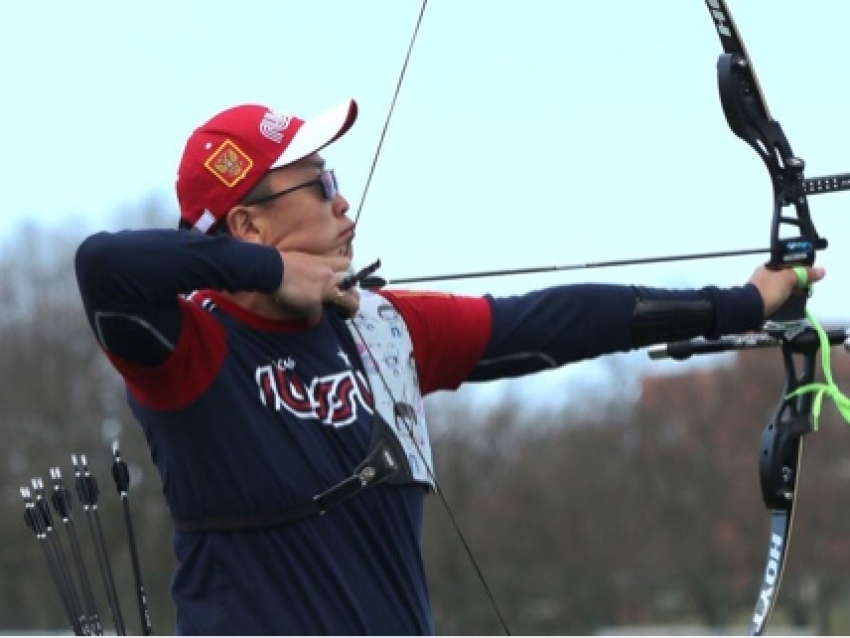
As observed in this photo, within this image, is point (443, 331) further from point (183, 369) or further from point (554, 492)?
point (554, 492)

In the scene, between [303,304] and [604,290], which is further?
[604,290]

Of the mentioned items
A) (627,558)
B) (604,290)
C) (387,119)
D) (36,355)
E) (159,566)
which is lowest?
(627,558)

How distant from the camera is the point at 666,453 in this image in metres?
35.9

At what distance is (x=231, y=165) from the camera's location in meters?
3.30

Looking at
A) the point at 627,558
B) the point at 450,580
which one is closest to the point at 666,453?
the point at 627,558

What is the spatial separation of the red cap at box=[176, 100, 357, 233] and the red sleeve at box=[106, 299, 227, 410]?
253 millimetres

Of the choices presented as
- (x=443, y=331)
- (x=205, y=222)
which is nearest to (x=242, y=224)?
(x=205, y=222)

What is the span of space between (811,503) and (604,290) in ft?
96.1

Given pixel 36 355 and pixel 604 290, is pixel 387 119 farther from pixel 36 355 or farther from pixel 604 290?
pixel 36 355

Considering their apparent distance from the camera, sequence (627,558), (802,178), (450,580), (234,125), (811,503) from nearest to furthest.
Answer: (234,125) → (802,178) → (450,580) → (811,503) → (627,558)

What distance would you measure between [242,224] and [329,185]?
0.52 feet

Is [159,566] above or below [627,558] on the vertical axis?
above

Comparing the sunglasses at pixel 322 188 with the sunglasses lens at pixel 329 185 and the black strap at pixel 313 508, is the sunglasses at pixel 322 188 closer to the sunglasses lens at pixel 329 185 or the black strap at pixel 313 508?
the sunglasses lens at pixel 329 185

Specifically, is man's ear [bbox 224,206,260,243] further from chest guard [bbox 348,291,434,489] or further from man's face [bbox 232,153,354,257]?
chest guard [bbox 348,291,434,489]
